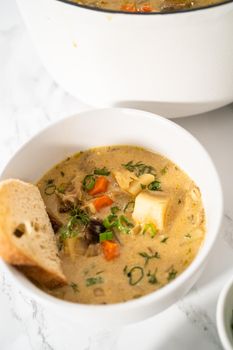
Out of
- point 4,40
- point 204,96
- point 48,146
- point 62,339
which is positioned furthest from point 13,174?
point 4,40

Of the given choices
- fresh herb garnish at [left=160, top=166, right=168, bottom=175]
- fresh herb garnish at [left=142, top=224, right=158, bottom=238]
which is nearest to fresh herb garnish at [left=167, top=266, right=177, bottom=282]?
fresh herb garnish at [left=142, top=224, right=158, bottom=238]

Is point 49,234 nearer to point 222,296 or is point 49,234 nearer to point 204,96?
point 222,296

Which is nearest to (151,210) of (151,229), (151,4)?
(151,229)

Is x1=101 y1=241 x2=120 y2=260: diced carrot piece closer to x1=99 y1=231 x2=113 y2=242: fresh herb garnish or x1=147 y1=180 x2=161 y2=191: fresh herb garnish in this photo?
x1=99 y1=231 x2=113 y2=242: fresh herb garnish

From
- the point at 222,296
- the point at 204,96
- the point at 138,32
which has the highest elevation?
the point at 138,32

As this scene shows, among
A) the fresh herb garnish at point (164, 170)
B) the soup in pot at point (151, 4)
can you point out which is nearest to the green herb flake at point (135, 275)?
the fresh herb garnish at point (164, 170)

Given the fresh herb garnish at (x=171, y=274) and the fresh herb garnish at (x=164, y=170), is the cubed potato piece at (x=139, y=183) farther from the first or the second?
the fresh herb garnish at (x=171, y=274)
